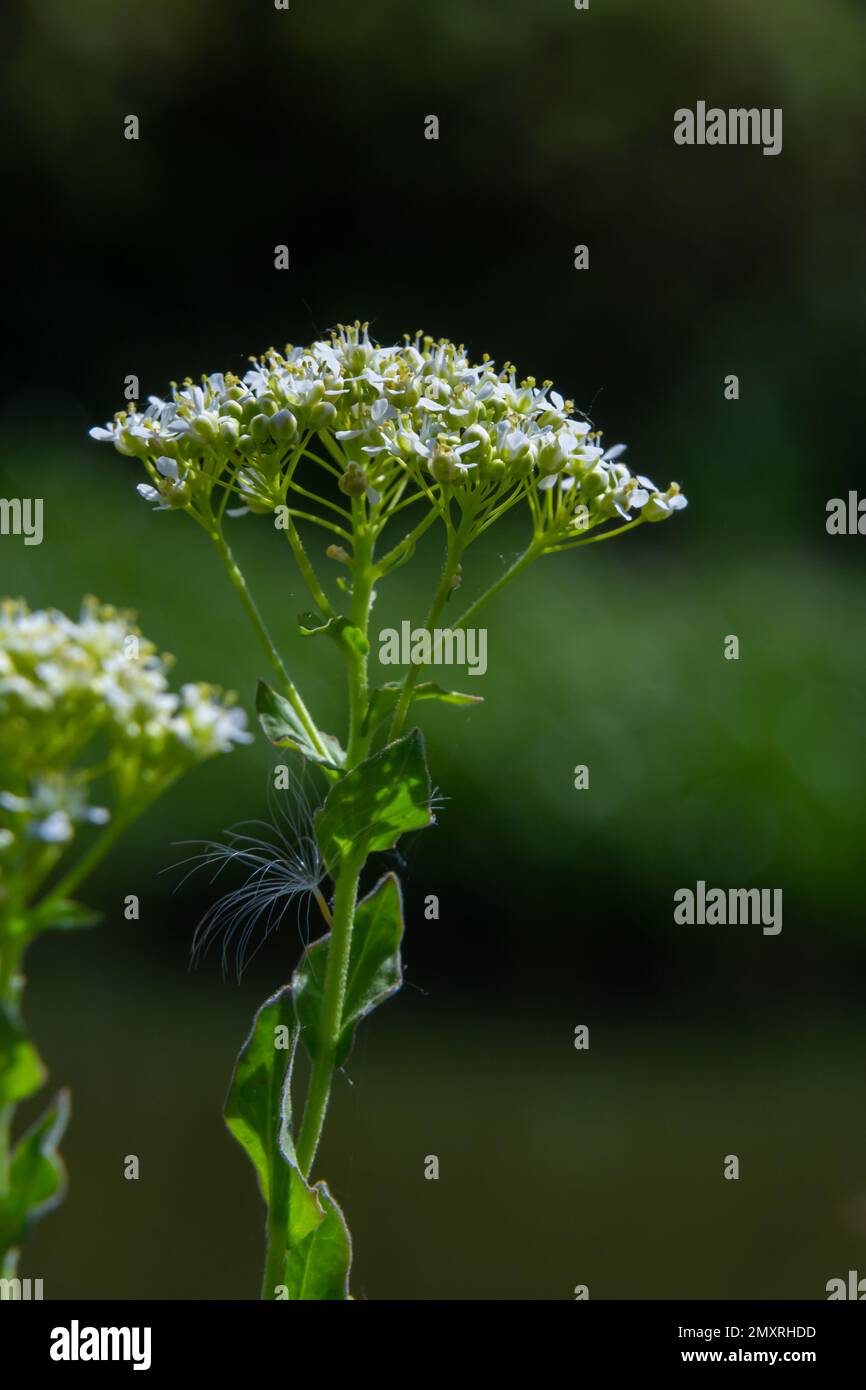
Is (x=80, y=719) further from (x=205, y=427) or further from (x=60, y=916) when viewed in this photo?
(x=205, y=427)

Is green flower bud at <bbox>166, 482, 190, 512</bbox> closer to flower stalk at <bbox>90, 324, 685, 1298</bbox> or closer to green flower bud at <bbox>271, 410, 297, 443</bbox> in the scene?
flower stalk at <bbox>90, 324, 685, 1298</bbox>

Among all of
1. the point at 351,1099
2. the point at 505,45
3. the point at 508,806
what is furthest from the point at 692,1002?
the point at 505,45

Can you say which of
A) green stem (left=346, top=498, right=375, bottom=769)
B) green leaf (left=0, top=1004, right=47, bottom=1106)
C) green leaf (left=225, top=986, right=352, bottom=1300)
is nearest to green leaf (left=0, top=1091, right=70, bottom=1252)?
green leaf (left=0, top=1004, right=47, bottom=1106)

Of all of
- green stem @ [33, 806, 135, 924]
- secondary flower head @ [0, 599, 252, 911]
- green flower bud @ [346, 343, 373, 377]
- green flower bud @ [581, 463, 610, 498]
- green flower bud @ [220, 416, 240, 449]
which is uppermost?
green flower bud @ [346, 343, 373, 377]

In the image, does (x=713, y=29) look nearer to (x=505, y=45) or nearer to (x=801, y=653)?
(x=505, y=45)

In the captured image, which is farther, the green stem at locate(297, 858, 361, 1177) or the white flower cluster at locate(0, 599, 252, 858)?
the green stem at locate(297, 858, 361, 1177)

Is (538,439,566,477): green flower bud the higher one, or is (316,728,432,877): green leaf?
(538,439,566,477): green flower bud

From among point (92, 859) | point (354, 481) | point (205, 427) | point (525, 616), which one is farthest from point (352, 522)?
point (525, 616)
